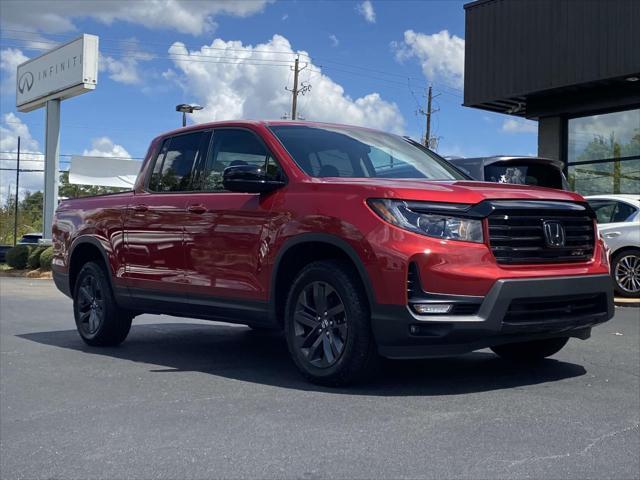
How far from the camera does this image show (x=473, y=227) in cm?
483

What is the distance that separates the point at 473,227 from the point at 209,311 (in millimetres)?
2326

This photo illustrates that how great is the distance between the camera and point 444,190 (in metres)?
4.91

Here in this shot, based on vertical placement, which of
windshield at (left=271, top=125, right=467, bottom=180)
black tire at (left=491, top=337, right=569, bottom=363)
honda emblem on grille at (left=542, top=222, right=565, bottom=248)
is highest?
windshield at (left=271, top=125, right=467, bottom=180)

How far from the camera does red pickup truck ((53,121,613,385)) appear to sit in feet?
15.6

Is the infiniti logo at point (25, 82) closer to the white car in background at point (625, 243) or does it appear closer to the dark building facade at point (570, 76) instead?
the dark building facade at point (570, 76)

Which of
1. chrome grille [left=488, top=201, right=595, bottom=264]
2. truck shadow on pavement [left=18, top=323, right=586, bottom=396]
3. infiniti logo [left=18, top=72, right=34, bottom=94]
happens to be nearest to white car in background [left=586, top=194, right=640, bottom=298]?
truck shadow on pavement [left=18, top=323, right=586, bottom=396]

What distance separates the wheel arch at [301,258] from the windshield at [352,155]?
22.1 inches

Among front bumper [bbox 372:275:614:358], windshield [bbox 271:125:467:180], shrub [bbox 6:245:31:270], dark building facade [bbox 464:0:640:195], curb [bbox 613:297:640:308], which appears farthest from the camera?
shrub [bbox 6:245:31:270]

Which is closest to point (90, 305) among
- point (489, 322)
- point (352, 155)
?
point (352, 155)

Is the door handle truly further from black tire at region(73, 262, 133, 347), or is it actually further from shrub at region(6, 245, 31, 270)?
shrub at region(6, 245, 31, 270)

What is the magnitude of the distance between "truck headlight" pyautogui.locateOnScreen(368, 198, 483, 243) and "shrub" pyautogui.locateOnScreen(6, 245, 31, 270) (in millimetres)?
22950

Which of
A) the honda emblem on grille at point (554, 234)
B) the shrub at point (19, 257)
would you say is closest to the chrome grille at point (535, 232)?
the honda emblem on grille at point (554, 234)

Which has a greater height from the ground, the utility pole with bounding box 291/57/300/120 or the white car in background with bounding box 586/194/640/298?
the utility pole with bounding box 291/57/300/120

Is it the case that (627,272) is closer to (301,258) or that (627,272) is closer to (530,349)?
(530,349)
